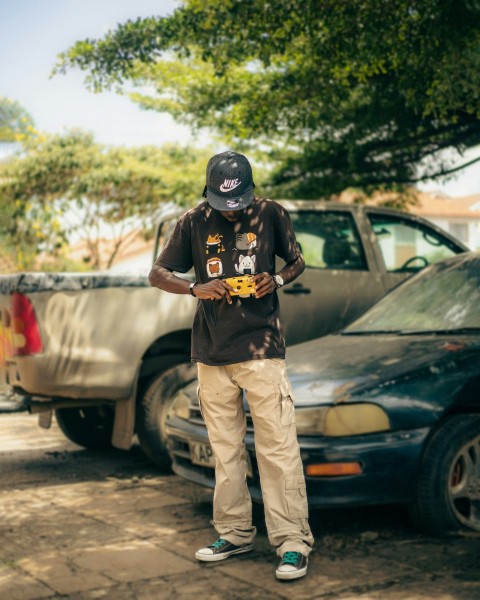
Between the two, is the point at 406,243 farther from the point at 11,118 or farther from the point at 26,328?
the point at 11,118

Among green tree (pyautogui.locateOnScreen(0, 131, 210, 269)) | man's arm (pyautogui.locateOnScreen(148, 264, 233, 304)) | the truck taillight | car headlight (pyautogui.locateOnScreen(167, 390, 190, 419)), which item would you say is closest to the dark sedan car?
car headlight (pyautogui.locateOnScreen(167, 390, 190, 419))

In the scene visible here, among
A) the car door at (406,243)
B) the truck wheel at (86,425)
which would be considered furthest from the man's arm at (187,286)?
the car door at (406,243)

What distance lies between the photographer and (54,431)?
911 centimetres

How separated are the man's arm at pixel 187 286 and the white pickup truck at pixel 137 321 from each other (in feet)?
6.86

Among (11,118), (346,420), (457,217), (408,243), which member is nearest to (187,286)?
(346,420)

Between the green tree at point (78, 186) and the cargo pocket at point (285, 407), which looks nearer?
the cargo pocket at point (285, 407)

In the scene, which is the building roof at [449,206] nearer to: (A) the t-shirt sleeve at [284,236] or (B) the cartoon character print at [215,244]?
(A) the t-shirt sleeve at [284,236]

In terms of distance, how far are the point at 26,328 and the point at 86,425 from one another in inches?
69.0

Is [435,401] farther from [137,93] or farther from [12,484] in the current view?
[137,93]

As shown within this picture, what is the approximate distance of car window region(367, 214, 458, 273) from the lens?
25.7 ft

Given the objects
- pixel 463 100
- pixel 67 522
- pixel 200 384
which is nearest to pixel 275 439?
pixel 200 384

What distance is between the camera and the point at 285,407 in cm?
432

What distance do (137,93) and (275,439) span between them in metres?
13.1

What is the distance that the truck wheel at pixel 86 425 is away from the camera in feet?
25.6
